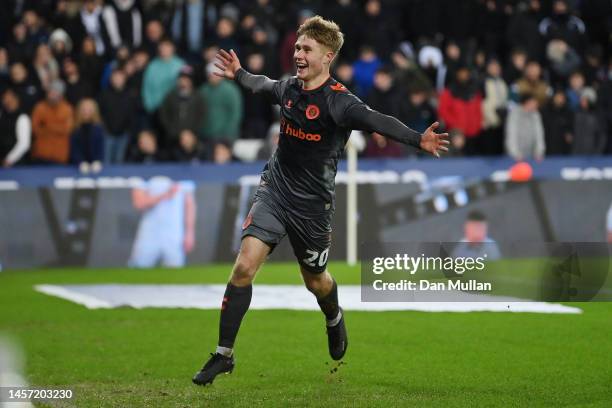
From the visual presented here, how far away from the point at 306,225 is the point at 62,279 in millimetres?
8797

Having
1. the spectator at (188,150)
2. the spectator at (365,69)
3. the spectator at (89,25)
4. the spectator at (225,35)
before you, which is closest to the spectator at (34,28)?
the spectator at (89,25)

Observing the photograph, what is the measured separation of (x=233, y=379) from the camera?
8984 millimetres

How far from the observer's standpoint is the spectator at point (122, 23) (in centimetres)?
2186

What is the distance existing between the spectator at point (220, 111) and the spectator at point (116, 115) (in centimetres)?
126

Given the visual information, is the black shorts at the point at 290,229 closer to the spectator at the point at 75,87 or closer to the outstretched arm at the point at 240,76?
the outstretched arm at the point at 240,76

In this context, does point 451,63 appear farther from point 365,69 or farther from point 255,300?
point 255,300

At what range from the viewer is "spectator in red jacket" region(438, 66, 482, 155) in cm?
2036

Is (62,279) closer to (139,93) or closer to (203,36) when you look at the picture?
(139,93)

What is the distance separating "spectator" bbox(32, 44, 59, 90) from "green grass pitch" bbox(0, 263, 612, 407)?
7294 millimetres

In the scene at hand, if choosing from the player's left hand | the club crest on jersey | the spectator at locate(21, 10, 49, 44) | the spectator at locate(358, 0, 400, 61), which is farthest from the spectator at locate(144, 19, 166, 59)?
the player's left hand

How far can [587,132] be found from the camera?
20469 mm

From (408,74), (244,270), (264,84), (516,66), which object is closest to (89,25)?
(408,74)

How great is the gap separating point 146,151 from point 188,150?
697 millimetres

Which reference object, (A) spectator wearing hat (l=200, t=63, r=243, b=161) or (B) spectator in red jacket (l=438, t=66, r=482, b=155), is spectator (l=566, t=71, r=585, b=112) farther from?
(A) spectator wearing hat (l=200, t=63, r=243, b=161)
